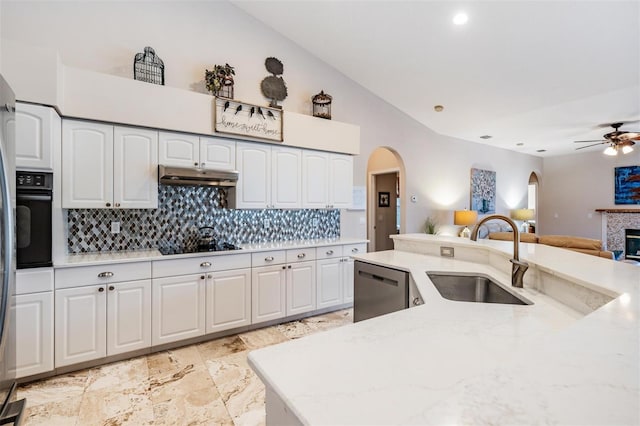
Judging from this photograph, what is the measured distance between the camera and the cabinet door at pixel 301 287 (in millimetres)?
3543

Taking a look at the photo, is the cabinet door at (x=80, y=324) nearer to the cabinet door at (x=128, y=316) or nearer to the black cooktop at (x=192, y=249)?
the cabinet door at (x=128, y=316)

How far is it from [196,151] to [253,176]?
637mm

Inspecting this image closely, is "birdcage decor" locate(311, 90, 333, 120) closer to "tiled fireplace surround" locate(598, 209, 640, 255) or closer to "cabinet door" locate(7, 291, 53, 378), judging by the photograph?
"cabinet door" locate(7, 291, 53, 378)

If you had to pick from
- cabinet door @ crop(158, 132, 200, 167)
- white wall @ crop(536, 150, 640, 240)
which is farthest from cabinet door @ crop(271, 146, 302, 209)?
white wall @ crop(536, 150, 640, 240)

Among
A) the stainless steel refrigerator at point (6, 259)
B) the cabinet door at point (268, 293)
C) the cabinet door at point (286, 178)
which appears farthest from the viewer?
the cabinet door at point (286, 178)

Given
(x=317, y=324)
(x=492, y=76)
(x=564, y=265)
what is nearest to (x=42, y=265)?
(x=317, y=324)

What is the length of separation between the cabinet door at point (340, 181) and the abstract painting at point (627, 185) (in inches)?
293

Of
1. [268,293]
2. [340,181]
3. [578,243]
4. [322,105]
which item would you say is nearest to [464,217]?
[578,243]

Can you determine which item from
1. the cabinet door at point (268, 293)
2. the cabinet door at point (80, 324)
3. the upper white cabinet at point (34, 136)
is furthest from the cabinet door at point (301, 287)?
the upper white cabinet at point (34, 136)

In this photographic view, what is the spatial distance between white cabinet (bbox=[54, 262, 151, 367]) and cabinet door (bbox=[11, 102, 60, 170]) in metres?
0.81

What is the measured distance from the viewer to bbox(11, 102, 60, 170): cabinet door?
7.41 ft

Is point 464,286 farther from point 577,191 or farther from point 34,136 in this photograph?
point 577,191

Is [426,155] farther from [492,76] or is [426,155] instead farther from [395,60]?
[395,60]

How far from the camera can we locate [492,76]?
13.7 feet
